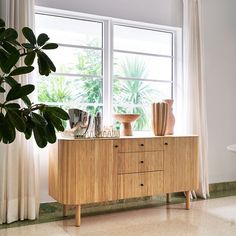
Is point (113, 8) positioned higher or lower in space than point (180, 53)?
higher

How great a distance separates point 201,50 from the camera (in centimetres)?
433

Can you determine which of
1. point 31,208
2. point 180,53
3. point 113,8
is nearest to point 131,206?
point 31,208

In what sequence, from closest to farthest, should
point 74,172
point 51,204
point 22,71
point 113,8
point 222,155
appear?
point 22,71, point 74,172, point 51,204, point 113,8, point 222,155

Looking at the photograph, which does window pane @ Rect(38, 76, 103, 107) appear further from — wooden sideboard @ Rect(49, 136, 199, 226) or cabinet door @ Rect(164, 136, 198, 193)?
cabinet door @ Rect(164, 136, 198, 193)

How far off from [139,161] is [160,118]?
0.59 m

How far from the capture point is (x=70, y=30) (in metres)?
3.86

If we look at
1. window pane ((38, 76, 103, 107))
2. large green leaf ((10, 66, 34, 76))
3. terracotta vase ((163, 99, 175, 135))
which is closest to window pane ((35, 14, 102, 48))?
window pane ((38, 76, 103, 107))

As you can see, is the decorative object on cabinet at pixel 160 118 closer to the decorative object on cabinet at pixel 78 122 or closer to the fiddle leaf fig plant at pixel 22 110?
the decorative object on cabinet at pixel 78 122

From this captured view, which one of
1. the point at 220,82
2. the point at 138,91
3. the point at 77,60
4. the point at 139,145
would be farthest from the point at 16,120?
the point at 220,82

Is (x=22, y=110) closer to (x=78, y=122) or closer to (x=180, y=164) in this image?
(x=78, y=122)

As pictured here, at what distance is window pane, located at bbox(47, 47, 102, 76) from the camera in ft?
12.5

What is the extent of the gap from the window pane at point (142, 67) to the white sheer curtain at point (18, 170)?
1.22m

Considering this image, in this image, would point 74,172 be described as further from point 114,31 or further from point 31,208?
point 114,31

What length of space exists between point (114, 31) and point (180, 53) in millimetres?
954
